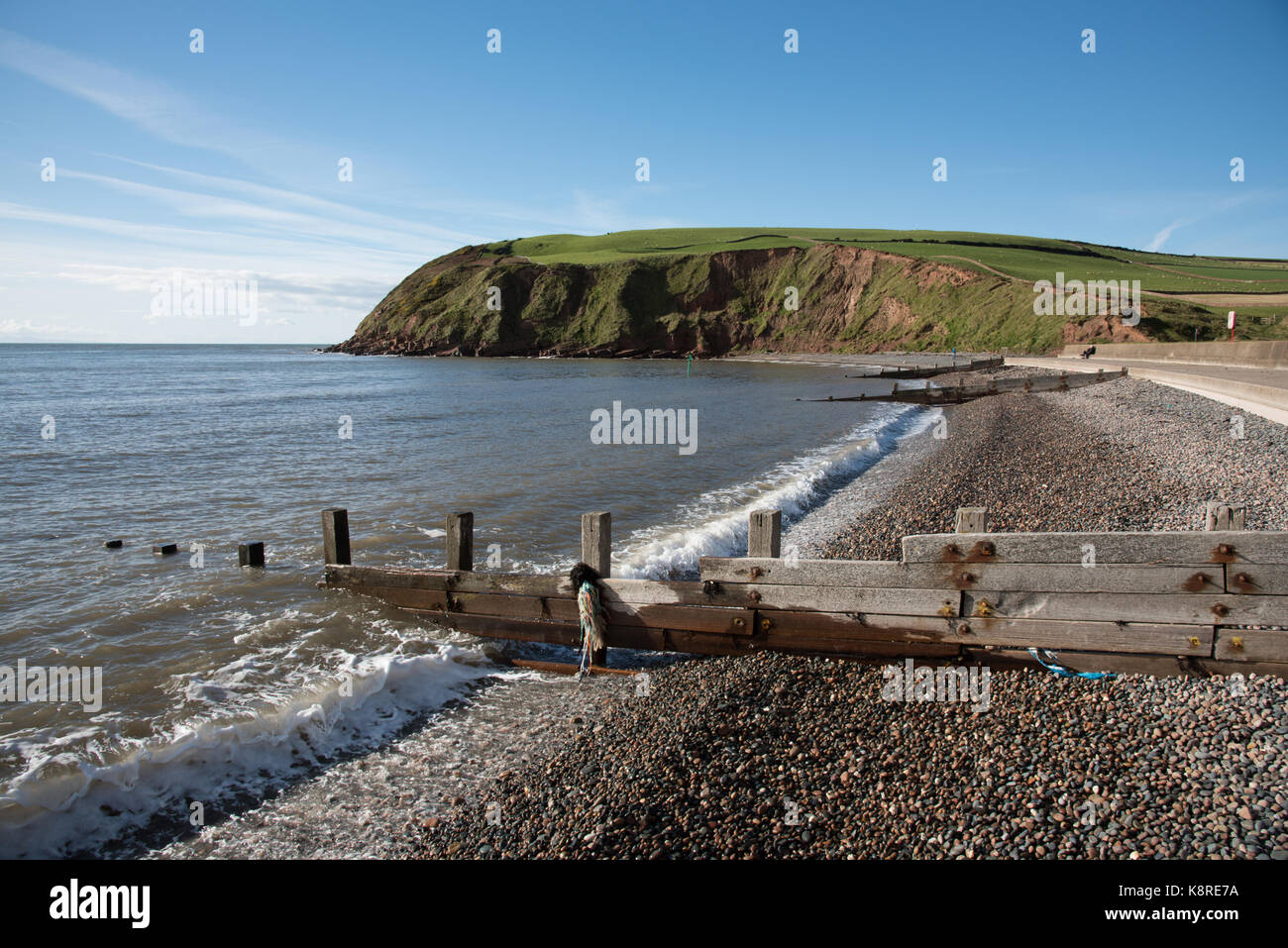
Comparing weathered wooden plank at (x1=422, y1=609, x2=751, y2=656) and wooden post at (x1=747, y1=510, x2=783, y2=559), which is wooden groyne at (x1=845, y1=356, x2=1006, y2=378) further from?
weathered wooden plank at (x1=422, y1=609, x2=751, y2=656)

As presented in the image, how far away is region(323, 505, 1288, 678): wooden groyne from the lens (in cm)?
574

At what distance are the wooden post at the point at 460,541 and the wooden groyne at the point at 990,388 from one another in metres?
34.6

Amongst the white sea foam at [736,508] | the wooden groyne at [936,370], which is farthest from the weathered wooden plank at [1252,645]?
the wooden groyne at [936,370]

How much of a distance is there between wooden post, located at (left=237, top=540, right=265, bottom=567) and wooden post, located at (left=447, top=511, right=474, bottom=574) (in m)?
4.26

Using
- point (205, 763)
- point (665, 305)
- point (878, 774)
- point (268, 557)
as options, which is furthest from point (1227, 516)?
point (665, 305)

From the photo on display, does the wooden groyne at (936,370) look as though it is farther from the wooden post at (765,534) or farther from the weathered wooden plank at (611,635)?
the weathered wooden plank at (611,635)

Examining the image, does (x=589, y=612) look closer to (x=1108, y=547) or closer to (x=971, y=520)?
(x=971, y=520)

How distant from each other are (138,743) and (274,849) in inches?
92.4

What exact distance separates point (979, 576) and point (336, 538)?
8268 millimetres

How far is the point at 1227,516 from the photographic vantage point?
5.96m

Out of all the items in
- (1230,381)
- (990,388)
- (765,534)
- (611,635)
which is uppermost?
(990,388)
